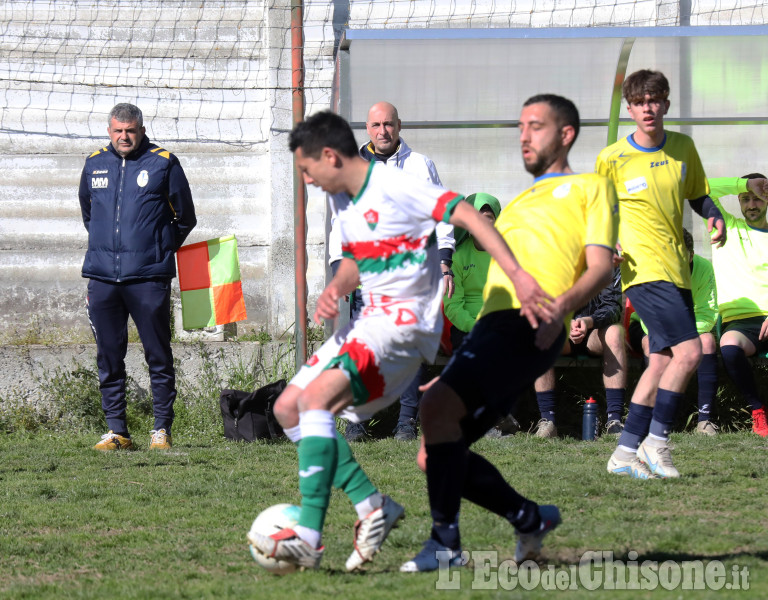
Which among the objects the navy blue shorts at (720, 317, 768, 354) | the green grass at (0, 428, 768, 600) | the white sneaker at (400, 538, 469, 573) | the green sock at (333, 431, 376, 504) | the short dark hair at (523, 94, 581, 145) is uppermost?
the short dark hair at (523, 94, 581, 145)

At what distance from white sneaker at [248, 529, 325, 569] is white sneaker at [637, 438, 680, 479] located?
2797mm

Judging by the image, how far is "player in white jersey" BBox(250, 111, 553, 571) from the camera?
151 inches

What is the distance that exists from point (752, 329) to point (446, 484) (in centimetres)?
513

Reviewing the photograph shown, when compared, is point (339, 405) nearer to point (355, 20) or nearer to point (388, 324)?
point (388, 324)

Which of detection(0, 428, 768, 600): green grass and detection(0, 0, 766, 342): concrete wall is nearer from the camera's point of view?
detection(0, 428, 768, 600): green grass

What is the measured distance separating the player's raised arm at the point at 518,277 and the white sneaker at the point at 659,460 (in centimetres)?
263

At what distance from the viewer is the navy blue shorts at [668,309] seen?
594 cm

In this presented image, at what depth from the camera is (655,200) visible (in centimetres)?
607

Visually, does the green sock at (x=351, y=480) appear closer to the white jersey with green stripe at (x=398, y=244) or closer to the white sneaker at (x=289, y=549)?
the white sneaker at (x=289, y=549)

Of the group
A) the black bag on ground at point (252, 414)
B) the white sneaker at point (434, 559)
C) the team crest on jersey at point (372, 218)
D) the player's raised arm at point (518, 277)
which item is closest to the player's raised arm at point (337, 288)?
the team crest on jersey at point (372, 218)

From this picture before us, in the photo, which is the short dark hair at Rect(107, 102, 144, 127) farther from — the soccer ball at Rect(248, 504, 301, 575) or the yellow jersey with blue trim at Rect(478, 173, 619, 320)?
the soccer ball at Rect(248, 504, 301, 575)

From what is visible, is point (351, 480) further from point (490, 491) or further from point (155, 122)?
point (155, 122)

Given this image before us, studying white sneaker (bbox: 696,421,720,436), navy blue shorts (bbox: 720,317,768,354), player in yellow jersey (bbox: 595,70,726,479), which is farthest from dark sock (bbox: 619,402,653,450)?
navy blue shorts (bbox: 720,317,768,354)

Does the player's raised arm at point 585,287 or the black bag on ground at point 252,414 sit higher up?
the player's raised arm at point 585,287
